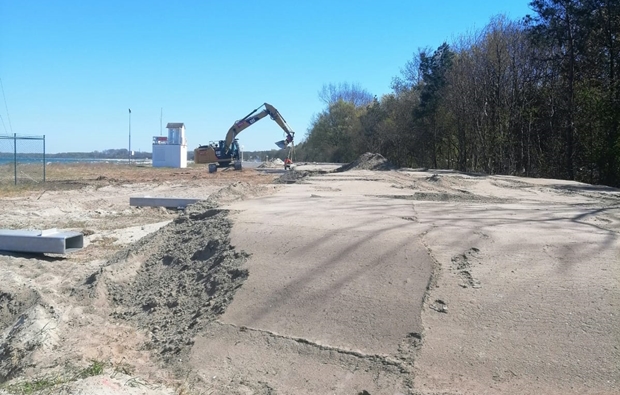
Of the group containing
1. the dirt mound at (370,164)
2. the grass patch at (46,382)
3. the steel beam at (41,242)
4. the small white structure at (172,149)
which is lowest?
the grass patch at (46,382)

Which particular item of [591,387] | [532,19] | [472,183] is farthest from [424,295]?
[532,19]

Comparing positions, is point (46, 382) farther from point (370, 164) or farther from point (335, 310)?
point (370, 164)

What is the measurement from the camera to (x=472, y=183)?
15.4 m

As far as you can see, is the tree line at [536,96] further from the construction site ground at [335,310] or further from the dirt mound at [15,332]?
the dirt mound at [15,332]

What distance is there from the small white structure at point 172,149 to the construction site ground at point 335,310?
141 feet

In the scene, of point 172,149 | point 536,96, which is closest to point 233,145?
point 172,149

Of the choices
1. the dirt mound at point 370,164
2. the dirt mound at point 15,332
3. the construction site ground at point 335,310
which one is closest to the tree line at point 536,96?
the dirt mound at point 370,164

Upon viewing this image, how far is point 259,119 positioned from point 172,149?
15.9 meters

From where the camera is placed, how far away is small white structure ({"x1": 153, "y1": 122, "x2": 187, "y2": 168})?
4950cm

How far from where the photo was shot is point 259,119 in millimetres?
36844

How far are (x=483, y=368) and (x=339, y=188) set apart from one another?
9.88 meters

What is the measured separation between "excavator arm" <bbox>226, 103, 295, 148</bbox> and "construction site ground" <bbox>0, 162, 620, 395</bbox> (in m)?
27.1

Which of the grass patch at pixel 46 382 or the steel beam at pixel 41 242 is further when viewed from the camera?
the steel beam at pixel 41 242

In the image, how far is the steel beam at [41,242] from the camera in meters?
9.16
